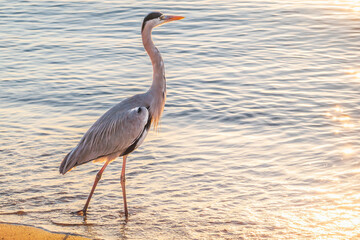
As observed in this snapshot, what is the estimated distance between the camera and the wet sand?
5926 mm

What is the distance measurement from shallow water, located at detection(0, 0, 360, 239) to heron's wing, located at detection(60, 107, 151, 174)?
58 centimetres

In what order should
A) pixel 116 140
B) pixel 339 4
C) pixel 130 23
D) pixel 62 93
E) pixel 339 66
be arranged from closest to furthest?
pixel 116 140 < pixel 62 93 < pixel 339 66 < pixel 130 23 < pixel 339 4

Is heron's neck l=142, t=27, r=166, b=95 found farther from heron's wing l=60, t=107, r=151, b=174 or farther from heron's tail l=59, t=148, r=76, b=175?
heron's tail l=59, t=148, r=76, b=175

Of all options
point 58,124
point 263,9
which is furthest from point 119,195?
point 263,9

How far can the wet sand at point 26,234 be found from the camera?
19.4 feet

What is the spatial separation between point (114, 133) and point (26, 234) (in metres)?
1.57

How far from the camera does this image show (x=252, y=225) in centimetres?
640

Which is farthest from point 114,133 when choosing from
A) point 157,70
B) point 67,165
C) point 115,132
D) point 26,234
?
point 26,234

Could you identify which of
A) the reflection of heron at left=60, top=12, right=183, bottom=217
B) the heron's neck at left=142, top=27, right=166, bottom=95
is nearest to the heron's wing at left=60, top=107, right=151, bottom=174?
the reflection of heron at left=60, top=12, right=183, bottom=217

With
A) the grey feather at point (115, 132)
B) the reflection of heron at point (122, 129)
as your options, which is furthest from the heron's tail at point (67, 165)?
the grey feather at point (115, 132)

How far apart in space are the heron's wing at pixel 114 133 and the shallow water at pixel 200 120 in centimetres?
58

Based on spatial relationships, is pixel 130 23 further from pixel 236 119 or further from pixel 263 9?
pixel 236 119

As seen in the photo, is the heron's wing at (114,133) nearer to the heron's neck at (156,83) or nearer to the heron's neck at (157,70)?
the heron's neck at (156,83)

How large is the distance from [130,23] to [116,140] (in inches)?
352
